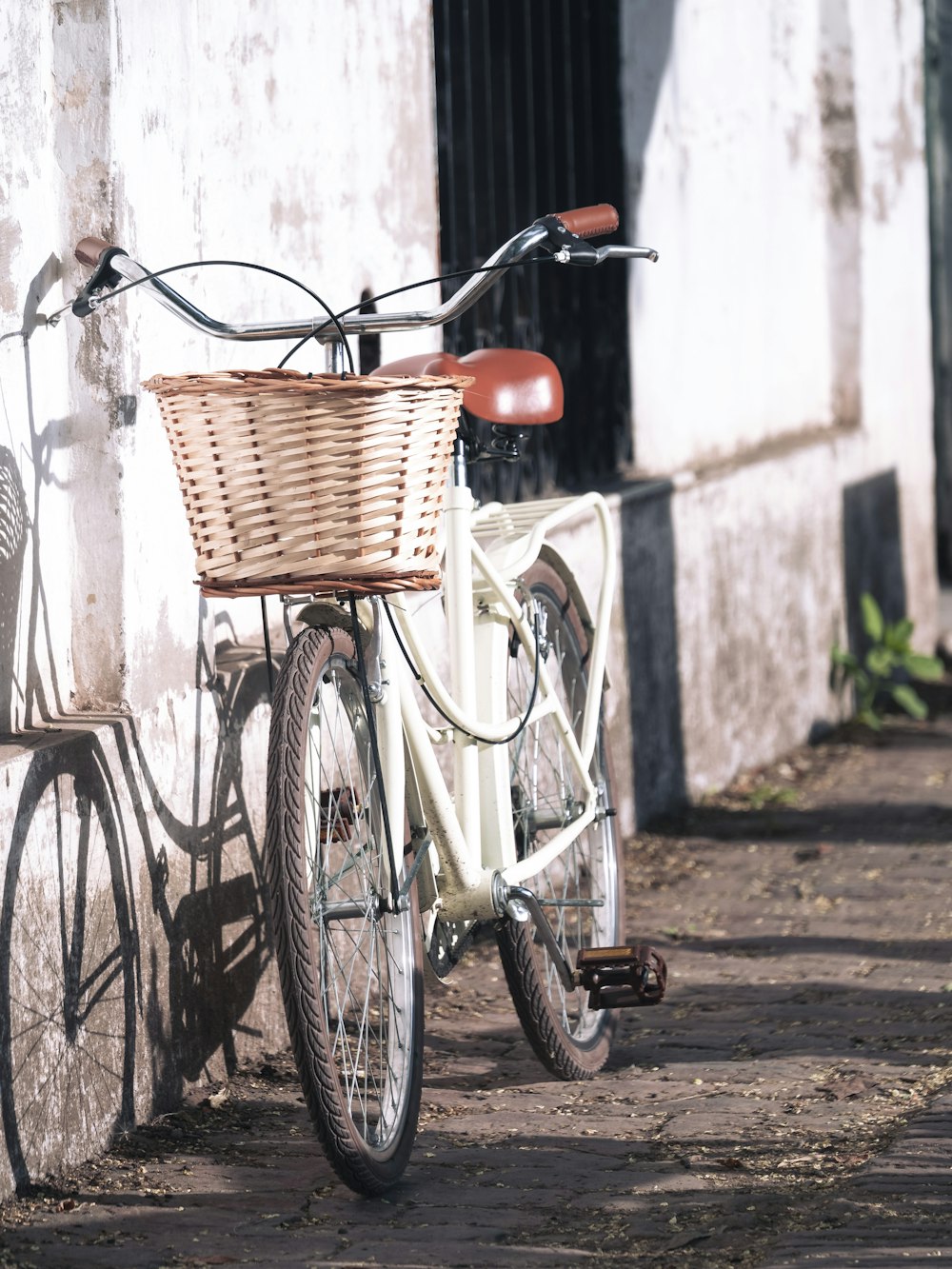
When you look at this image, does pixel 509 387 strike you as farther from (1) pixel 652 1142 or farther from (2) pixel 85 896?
(1) pixel 652 1142

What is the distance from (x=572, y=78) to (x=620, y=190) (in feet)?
1.29

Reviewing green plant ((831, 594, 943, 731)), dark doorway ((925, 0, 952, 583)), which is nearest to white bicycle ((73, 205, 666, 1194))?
green plant ((831, 594, 943, 731))

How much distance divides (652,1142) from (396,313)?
1.58m

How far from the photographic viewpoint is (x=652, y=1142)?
3.54 metres

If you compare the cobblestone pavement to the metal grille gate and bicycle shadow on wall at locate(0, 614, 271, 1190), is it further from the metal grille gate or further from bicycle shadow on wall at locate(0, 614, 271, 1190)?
the metal grille gate

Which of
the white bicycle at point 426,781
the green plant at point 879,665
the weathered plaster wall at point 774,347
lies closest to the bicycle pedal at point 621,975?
the white bicycle at point 426,781

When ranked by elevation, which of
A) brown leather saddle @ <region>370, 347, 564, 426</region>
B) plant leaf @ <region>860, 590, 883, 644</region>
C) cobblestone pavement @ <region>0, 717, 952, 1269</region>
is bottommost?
cobblestone pavement @ <region>0, 717, 952, 1269</region>

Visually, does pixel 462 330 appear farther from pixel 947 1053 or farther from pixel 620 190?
pixel 947 1053

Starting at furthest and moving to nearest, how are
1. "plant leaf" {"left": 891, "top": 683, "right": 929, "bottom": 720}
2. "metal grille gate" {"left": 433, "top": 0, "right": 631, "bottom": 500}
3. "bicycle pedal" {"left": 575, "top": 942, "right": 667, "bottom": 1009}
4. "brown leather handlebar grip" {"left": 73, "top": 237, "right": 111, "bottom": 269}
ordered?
"plant leaf" {"left": 891, "top": 683, "right": 929, "bottom": 720} → "metal grille gate" {"left": 433, "top": 0, "right": 631, "bottom": 500} → "bicycle pedal" {"left": 575, "top": 942, "right": 667, "bottom": 1009} → "brown leather handlebar grip" {"left": 73, "top": 237, "right": 111, "bottom": 269}

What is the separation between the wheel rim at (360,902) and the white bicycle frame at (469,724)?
0.08 meters

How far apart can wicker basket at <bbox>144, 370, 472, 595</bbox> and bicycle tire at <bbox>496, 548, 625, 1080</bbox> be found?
101cm

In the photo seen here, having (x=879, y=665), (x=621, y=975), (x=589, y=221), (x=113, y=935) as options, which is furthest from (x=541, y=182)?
(x=113, y=935)

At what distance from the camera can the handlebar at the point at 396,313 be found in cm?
304

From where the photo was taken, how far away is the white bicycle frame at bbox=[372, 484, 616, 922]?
3.29 meters
